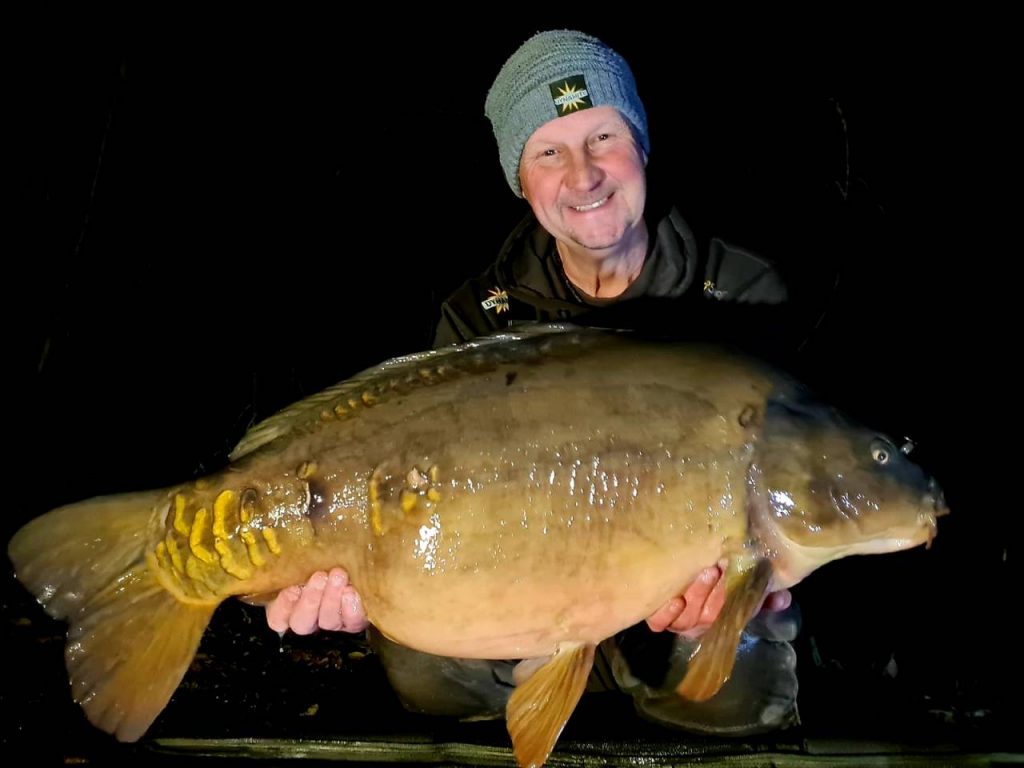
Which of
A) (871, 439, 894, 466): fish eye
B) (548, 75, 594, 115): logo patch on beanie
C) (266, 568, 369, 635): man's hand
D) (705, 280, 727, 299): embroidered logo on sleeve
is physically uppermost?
(548, 75, 594, 115): logo patch on beanie

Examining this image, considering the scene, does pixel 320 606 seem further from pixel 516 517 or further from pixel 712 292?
pixel 712 292

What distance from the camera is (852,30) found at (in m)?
4.32

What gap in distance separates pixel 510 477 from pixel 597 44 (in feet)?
4.22

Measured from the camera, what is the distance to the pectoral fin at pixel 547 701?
149 cm

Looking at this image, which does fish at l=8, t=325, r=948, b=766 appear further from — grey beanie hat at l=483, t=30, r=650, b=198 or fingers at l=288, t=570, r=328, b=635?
grey beanie hat at l=483, t=30, r=650, b=198

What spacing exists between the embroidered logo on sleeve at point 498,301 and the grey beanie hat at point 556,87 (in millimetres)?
343

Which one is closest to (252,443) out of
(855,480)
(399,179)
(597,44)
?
(855,480)

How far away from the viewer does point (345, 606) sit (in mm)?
1588

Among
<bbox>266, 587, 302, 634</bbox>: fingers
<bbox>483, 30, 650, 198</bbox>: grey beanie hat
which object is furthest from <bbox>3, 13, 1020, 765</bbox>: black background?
<bbox>483, 30, 650, 198</bbox>: grey beanie hat

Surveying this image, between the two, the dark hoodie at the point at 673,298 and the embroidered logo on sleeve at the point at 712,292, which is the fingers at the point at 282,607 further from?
the embroidered logo on sleeve at the point at 712,292

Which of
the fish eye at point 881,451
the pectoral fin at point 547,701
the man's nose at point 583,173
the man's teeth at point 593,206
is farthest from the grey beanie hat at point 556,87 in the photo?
the pectoral fin at point 547,701

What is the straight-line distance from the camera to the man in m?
1.92

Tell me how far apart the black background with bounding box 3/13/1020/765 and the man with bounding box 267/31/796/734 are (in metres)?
0.76

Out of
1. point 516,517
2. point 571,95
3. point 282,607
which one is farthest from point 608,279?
point 282,607
